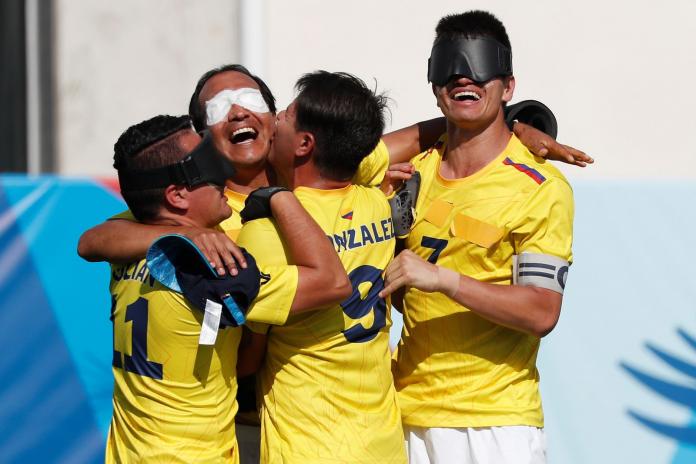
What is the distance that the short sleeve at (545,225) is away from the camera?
10.8ft

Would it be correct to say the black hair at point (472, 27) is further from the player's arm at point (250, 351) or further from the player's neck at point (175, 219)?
the player's arm at point (250, 351)

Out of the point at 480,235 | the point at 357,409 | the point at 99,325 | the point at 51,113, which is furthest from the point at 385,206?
the point at 51,113

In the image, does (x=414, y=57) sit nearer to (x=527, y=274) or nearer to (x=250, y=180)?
(x=250, y=180)

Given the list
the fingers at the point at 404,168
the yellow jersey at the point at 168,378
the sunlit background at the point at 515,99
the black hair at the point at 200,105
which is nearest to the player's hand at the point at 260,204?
the yellow jersey at the point at 168,378

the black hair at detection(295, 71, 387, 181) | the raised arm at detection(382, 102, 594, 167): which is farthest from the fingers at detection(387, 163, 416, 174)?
the black hair at detection(295, 71, 387, 181)

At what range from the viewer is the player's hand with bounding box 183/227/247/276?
8.95ft

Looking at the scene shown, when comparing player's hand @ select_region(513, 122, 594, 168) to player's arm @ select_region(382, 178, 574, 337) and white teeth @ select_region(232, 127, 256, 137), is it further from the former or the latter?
white teeth @ select_region(232, 127, 256, 137)

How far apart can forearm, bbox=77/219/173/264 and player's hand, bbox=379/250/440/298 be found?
2.14 feet

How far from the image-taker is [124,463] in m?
2.96

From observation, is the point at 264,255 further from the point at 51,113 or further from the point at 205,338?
the point at 51,113

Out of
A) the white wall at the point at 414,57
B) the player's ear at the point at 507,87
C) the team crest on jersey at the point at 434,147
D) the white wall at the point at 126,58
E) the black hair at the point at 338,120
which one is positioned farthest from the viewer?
the white wall at the point at 126,58

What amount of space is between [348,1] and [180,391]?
4.55 meters

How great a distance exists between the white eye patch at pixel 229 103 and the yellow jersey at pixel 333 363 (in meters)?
0.42

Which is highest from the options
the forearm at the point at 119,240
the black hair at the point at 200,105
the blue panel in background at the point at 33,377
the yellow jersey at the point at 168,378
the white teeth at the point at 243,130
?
the black hair at the point at 200,105
